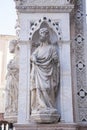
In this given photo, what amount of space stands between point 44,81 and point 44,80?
17 millimetres

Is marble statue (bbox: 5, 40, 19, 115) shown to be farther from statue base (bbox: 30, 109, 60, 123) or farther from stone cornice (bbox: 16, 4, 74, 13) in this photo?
statue base (bbox: 30, 109, 60, 123)

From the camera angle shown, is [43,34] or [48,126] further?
[43,34]

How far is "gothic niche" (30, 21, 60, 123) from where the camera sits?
4469 millimetres

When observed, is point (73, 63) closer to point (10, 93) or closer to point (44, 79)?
point (44, 79)

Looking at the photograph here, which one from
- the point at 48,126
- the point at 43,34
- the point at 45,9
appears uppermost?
the point at 45,9

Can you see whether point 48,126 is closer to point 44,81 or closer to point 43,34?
point 44,81

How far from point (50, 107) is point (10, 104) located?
156 centimetres

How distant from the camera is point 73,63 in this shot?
16.9ft

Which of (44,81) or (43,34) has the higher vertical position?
(43,34)

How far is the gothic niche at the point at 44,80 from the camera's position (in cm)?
447

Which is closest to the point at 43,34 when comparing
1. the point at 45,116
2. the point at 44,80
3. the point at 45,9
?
the point at 45,9

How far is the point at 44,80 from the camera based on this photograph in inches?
182

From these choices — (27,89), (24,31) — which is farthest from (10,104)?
(24,31)

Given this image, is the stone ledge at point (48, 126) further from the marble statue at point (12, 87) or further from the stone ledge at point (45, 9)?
the stone ledge at point (45, 9)
